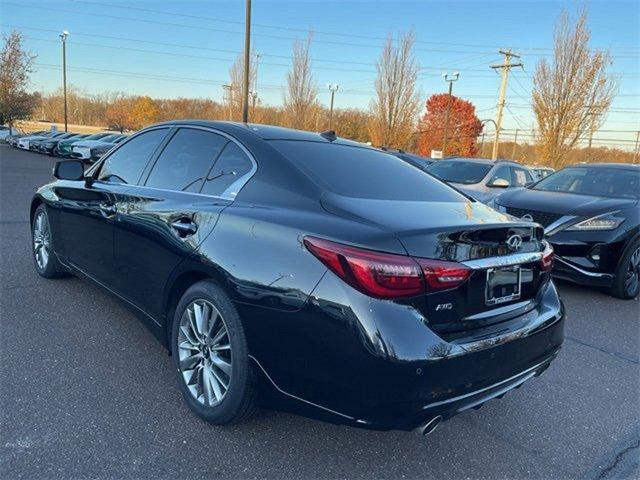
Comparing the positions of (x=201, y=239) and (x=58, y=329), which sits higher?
(x=201, y=239)

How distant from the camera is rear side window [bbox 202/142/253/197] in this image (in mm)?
2732

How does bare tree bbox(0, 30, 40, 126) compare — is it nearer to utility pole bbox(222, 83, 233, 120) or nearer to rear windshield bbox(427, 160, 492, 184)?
utility pole bbox(222, 83, 233, 120)

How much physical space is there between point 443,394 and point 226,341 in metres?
1.10

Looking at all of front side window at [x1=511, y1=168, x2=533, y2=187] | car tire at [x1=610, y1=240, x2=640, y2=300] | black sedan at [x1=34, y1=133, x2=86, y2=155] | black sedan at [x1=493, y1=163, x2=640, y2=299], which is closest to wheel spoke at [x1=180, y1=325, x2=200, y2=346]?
black sedan at [x1=493, y1=163, x2=640, y2=299]

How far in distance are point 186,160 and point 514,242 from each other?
2033mm

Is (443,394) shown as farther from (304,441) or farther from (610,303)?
(610,303)

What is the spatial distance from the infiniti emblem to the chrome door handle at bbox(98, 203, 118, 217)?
8.40ft

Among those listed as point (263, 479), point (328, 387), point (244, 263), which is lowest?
point (263, 479)

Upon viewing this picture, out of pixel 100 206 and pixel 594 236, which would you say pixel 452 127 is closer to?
pixel 594 236

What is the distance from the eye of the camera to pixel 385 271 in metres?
1.96

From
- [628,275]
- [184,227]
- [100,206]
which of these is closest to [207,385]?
[184,227]

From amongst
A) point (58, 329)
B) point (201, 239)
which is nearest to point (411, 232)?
point (201, 239)

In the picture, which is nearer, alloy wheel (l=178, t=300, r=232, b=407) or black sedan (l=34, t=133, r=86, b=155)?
alloy wheel (l=178, t=300, r=232, b=407)

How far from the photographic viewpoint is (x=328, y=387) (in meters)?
2.04
